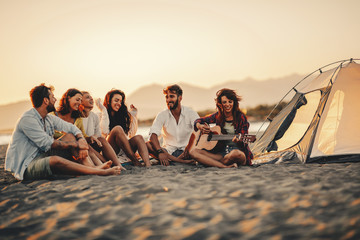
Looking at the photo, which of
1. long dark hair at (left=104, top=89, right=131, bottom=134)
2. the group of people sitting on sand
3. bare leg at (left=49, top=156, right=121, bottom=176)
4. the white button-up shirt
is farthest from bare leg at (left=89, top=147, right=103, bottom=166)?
the white button-up shirt

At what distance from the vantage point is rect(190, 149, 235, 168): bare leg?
4430 mm

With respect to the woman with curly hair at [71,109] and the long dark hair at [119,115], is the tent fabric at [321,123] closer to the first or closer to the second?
the long dark hair at [119,115]

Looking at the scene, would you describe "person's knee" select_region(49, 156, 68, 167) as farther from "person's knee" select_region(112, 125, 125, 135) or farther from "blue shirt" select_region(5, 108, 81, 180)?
"person's knee" select_region(112, 125, 125, 135)

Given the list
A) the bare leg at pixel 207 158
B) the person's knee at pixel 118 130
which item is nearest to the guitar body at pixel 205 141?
the bare leg at pixel 207 158

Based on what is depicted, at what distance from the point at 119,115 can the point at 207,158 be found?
1.75 meters

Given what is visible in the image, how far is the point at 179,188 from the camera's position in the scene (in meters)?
3.06

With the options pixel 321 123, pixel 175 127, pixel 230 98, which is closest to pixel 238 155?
pixel 230 98

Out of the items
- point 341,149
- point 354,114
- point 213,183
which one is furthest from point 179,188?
point 354,114

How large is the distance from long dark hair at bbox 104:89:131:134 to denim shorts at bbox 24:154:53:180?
1.60 metres

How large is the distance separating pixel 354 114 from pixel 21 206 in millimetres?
4796

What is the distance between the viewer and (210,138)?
470 centimetres

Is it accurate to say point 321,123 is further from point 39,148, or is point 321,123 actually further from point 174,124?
point 39,148

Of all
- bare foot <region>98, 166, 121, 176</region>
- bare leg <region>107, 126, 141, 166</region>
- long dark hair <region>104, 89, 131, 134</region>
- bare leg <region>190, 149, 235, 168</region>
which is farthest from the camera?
long dark hair <region>104, 89, 131, 134</region>

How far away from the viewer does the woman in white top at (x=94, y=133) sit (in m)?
4.49
